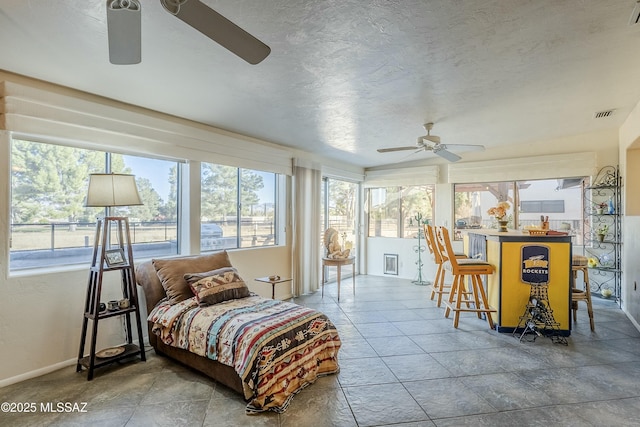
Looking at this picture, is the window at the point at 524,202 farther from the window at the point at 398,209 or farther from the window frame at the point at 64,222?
the window frame at the point at 64,222

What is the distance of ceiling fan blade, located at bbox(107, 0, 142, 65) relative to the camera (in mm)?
1357

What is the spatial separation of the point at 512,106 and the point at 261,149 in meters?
3.13

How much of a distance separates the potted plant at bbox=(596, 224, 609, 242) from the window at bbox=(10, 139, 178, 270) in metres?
6.18

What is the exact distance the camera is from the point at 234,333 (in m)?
2.27

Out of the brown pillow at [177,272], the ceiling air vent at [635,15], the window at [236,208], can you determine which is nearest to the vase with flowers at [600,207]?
the ceiling air vent at [635,15]

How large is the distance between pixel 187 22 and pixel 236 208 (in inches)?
125

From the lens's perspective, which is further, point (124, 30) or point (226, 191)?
point (226, 191)

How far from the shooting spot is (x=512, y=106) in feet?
11.7

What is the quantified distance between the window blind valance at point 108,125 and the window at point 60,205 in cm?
24

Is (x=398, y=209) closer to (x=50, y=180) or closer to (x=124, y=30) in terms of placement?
(x=50, y=180)

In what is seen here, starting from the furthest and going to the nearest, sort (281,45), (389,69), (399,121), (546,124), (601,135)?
(601,135) → (546,124) → (399,121) → (389,69) → (281,45)

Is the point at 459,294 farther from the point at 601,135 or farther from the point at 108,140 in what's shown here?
the point at 108,140

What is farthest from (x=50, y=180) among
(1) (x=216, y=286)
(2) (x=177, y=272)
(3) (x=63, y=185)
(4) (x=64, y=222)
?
(1) (x=216, y=286)

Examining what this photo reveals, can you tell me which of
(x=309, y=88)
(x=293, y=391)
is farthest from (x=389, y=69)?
(x=293, y=391)
